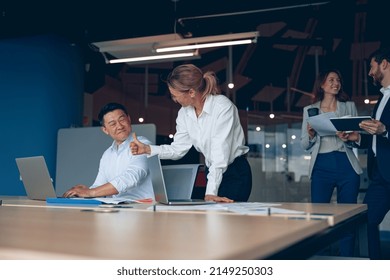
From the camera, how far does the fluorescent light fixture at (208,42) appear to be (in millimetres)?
4910

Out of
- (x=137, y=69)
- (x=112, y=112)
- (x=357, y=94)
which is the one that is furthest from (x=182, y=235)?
(x=137, y=69)

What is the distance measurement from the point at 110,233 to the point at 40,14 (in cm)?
465

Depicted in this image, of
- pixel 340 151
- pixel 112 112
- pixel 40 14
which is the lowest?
pixel 340 151

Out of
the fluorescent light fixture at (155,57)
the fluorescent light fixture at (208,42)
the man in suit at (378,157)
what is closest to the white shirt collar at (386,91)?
the man in suit at (378,157)

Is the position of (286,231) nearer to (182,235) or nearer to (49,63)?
(182,235)

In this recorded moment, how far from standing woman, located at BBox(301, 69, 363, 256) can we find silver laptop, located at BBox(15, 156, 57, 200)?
1.78m

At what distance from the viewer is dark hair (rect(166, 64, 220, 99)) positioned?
242cm

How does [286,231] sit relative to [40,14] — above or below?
below

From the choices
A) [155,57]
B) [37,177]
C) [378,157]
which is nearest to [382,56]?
[378,157]

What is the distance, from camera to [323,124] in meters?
2.87

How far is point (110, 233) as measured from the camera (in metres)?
0.92

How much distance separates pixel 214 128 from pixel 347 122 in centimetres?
85

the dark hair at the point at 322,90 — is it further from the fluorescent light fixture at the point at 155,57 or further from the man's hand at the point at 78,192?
the fluorescent light fixture at the point at 155,57

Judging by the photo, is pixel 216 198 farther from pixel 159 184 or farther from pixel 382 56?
pixel 382 56
